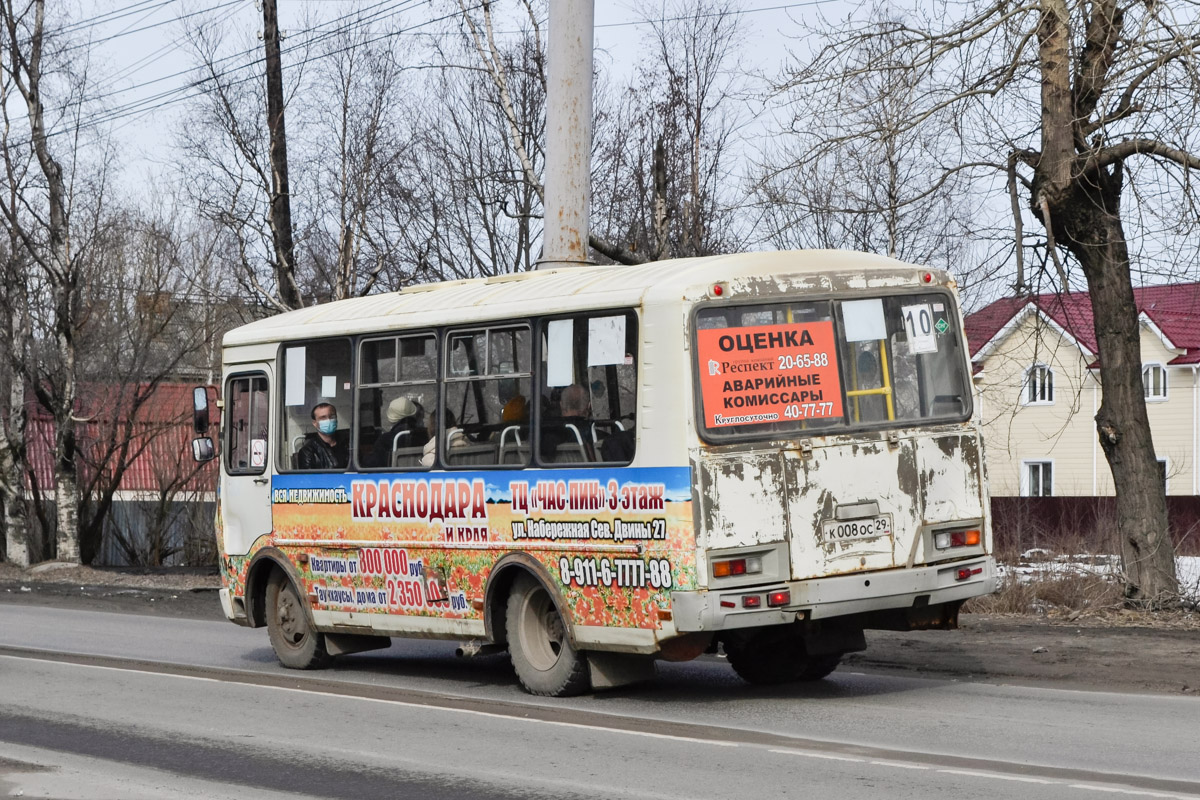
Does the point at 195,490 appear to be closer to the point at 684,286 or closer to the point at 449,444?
the point at 449,444

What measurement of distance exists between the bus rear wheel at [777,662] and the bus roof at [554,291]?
2803mm

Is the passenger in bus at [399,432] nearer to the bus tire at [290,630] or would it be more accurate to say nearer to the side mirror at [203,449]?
the bus tire at [290,630]

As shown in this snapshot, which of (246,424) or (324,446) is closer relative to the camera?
(324,446)

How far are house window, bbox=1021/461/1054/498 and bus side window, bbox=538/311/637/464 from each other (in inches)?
1562

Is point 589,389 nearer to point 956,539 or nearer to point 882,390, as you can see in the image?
point 882,390

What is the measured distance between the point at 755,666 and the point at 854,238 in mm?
18645

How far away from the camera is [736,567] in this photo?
9867 mm

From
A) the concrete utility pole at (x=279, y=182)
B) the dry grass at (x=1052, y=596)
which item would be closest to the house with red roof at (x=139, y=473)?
the concrete utility pole at (x=279, y=182)

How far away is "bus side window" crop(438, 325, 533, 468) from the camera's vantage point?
11.2 metres

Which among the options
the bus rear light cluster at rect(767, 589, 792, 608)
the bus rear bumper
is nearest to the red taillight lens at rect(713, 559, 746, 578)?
the bus rear bumper

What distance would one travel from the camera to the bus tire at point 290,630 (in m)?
13.6

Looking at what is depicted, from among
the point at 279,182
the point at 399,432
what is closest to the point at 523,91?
the point at 279,182

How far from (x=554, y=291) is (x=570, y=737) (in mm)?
3275

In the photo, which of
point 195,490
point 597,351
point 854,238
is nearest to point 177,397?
point 195,490
